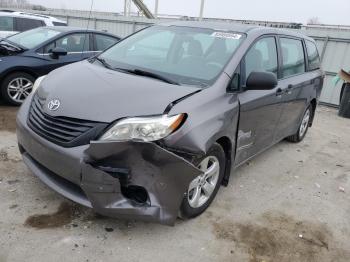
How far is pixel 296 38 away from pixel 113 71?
3006mm

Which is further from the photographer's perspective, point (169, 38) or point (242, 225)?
point (169, 38)

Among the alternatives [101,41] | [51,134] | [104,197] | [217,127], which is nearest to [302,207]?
[217,127]

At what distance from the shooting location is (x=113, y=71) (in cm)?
346

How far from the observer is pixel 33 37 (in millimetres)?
6773

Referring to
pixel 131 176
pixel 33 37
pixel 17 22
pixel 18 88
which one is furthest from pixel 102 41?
pixel 131 176

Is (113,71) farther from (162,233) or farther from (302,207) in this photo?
→ (302,207)

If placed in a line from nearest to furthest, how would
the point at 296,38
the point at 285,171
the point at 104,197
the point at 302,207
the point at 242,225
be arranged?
the point at 104,197 < the point at 242,225 < the point at 302,207 < the point at 285,171 < the point at 296,38

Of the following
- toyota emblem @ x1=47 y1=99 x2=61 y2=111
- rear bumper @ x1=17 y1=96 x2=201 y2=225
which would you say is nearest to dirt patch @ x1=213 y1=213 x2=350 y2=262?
rear bumper @ x1=17 y1=96 x2=201 y2=225

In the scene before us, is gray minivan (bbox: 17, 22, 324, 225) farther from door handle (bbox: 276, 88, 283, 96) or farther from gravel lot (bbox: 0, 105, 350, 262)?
gravel lot (bbox: 0, 105, 350, 262)

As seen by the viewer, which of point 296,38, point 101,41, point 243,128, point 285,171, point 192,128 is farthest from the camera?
point 101,41

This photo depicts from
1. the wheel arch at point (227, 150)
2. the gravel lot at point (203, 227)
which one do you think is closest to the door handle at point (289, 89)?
the gravel lot at point (203, 227)

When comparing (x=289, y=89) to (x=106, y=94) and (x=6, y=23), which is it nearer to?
(x=106, y=94)

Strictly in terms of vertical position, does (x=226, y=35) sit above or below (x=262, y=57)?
above

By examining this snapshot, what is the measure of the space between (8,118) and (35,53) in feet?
4.57
